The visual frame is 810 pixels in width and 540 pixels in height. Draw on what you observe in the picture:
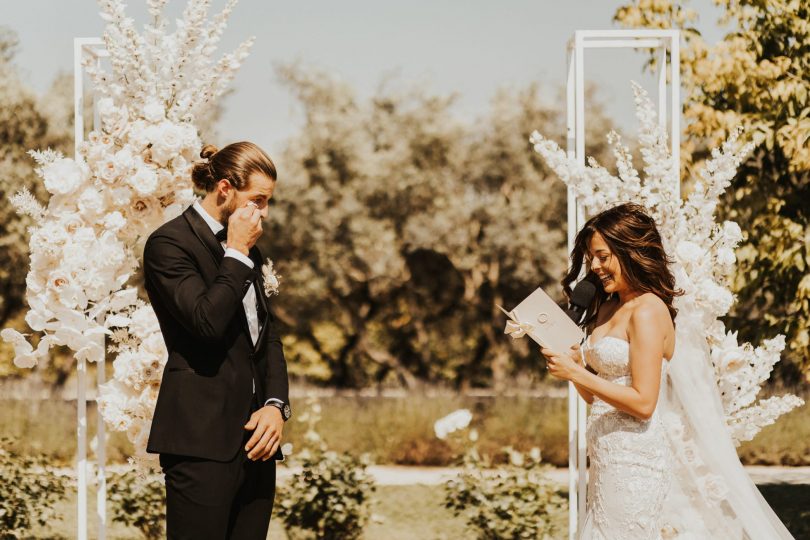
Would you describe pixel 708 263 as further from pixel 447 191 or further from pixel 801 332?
pixel 447 191

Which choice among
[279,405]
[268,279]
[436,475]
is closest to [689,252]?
[268,279]

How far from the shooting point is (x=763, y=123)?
6.26m

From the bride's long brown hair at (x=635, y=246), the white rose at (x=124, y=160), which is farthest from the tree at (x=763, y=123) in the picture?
the white rose at (x=124, y=160)

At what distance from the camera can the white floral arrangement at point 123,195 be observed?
4.19 metres

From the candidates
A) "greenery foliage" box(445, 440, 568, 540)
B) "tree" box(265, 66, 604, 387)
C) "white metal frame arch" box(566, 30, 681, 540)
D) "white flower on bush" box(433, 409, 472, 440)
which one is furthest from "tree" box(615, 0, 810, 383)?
"tree" box(265, 66, 604, 387)

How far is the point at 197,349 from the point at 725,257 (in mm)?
2697

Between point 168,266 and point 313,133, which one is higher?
point 313,133

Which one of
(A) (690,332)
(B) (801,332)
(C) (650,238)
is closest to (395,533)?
(B) (801,332)

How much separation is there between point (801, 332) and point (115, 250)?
4386 mm

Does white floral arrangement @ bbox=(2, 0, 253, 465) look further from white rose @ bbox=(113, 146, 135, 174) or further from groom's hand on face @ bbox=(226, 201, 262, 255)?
groom's hand on face @ bbox=(226, 201, 262, 255)

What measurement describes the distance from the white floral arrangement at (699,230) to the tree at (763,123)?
1615mm

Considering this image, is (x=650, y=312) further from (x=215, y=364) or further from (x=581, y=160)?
(x=215, y=364)

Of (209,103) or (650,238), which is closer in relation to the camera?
(650,238)

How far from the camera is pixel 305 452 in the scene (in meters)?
7.16
